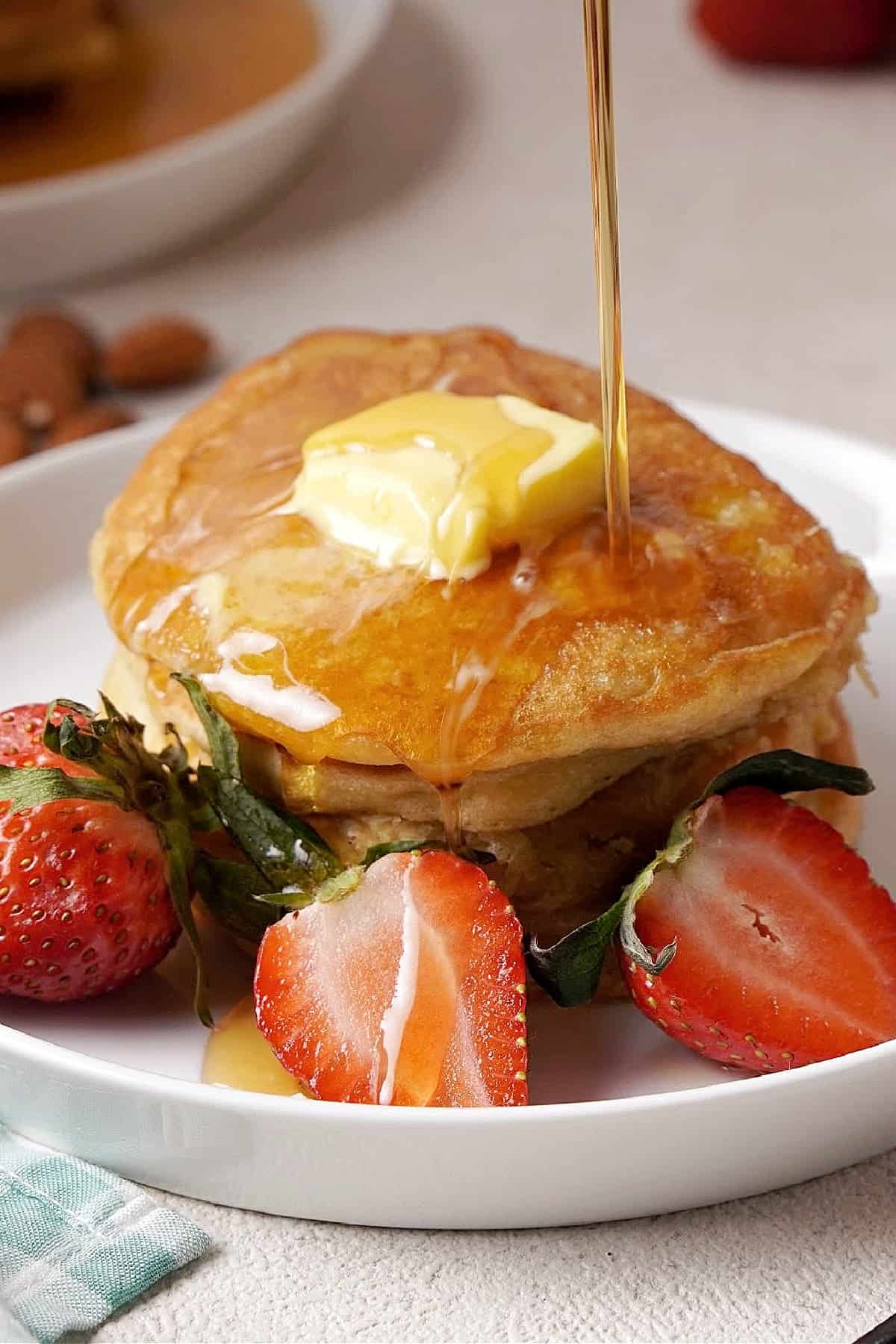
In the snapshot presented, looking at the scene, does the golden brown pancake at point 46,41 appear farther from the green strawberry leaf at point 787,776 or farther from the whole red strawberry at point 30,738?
the green strawberry leaf at point 787,776

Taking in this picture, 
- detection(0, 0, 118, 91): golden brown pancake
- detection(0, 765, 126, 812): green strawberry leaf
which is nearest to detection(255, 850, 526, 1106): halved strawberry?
detection(0, 765, 126, 812): green strawberry leaf

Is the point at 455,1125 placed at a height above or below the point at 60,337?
above

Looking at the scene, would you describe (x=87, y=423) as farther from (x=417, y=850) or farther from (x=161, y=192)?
(x=417, y=850)

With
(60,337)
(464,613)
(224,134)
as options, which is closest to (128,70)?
(224,134)

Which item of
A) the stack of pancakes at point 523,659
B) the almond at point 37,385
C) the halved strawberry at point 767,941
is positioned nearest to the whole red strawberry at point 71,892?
the stack of pancakes at point 523,659

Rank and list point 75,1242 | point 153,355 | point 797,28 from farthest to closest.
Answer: point 797,28 → point 153,355 → point 75,1242

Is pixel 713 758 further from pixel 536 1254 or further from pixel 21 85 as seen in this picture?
pixel 21 85
